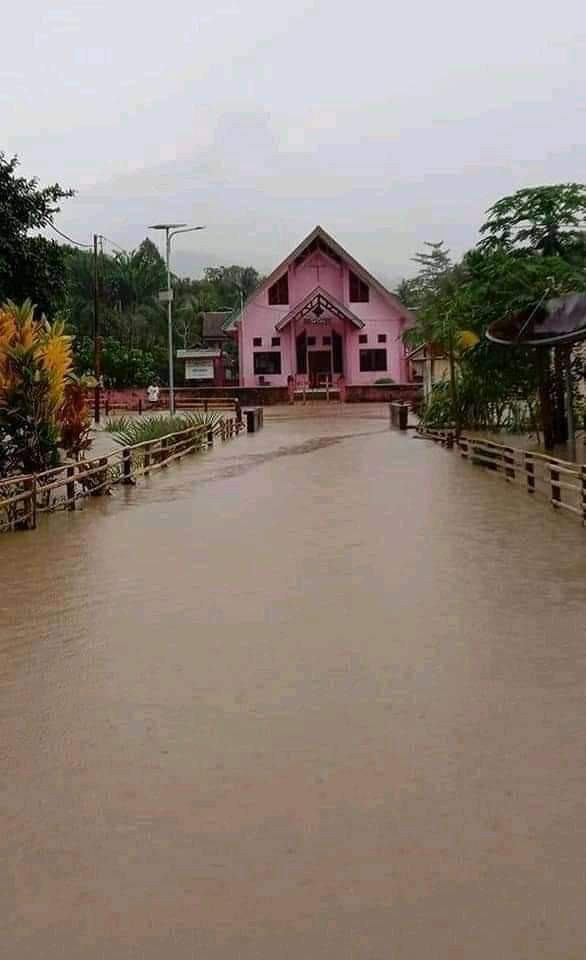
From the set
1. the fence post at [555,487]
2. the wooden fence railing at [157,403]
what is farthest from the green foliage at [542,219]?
the wooden fence railing at [157,403]

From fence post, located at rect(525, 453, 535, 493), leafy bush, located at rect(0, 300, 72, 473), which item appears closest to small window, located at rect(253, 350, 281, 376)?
fence post, located at rect(525, 453, 535, 493)

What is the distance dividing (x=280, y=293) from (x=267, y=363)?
3.67 meters

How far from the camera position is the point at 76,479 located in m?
16.6

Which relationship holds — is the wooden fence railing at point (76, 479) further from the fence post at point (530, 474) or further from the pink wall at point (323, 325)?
the pink wall at point (323, 325)

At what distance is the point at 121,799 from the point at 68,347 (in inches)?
472

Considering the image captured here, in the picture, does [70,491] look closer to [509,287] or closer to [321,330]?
[509,287]

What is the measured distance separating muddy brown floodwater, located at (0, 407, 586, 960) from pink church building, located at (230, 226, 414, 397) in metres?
45.9

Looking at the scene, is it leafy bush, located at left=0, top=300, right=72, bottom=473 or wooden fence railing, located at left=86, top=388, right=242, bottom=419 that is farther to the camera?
wooden fence railing, located at left=86, top=388, right=242, bottom=419

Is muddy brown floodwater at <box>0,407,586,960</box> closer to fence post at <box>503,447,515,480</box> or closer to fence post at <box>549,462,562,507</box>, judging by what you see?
fence post at <box>549,462,562,507</box>

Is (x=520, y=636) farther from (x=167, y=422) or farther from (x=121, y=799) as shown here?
(x=167, y=422)

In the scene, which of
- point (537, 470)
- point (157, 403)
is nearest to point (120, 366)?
point (157, 403)

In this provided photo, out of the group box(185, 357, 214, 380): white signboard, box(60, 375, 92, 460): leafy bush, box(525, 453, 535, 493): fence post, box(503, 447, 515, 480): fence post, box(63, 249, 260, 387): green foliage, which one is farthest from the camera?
box(63, 249, 260, 387): green foliage

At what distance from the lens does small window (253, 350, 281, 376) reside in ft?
190

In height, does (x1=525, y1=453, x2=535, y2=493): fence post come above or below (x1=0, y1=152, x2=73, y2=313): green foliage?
below
